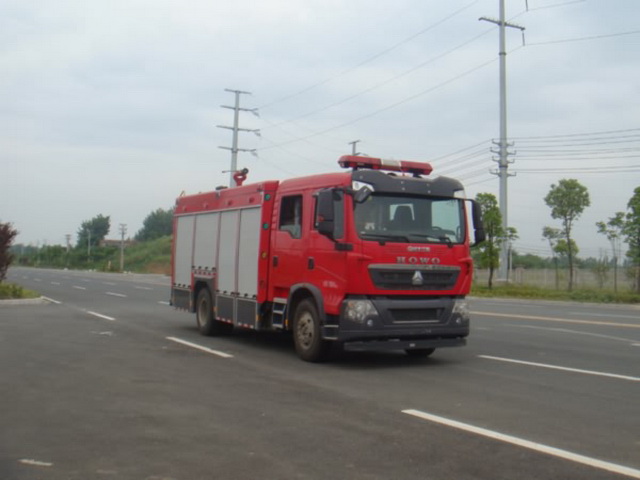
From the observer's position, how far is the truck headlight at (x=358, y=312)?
32.2ft

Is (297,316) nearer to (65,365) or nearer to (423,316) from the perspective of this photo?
(423,316)

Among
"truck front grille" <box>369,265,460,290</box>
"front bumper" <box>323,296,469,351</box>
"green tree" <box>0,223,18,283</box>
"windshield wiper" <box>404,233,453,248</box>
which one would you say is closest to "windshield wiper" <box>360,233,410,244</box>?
"windshield wiper" <box>404,233,453,248</box>

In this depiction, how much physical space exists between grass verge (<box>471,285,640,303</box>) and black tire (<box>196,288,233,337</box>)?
2051 cm

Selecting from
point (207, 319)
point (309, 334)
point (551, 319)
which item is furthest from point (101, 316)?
point (551, 319)

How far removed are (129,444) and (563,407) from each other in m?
4.37

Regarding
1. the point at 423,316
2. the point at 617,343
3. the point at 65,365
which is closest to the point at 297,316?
the point at 423,316

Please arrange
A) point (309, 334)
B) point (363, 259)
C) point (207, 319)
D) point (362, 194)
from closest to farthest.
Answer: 1. point (363, 259)
2. point (362, 194)
3. point (309, 334)
4. point (207, 319)

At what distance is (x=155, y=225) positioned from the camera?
15275cm

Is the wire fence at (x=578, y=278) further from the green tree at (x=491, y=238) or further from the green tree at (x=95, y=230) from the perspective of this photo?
the green tree at (x=95, y=230)

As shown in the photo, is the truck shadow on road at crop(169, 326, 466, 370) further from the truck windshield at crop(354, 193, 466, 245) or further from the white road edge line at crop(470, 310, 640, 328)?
the white road edge line at crop(470, 310, 640, 328)

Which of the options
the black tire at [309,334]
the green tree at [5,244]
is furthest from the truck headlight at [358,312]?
the green tree at [5,244]

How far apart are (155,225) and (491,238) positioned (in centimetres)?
12358

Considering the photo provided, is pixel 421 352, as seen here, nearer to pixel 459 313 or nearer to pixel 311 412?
pixel 459 313

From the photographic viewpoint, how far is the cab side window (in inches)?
436
